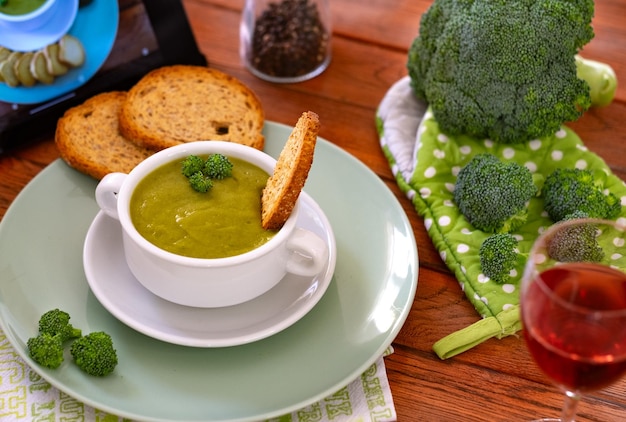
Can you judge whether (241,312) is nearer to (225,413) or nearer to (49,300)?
(225,413)

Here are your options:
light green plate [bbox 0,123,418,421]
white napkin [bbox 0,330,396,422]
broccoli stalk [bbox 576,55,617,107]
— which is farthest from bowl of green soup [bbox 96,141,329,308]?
broccoli stalk [bbox 576,55,617,107]

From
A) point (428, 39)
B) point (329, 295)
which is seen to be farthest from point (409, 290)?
point (428, 39)

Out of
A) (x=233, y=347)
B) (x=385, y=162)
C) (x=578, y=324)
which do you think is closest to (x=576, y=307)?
(x=578, y=324)

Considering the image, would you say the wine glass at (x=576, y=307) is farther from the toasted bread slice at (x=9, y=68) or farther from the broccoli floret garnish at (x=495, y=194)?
the toasted bread slice at (x=9, y=68)

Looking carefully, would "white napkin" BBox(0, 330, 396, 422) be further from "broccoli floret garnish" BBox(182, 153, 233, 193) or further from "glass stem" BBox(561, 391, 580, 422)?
"broccoli floret garnish" BBox(182, 153, 233, 193)

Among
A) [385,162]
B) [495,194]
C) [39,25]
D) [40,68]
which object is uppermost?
[39,25]

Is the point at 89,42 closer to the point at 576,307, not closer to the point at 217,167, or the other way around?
the point at 217,167

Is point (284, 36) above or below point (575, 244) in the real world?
below
